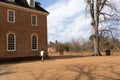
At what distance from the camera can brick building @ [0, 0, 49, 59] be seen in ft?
117

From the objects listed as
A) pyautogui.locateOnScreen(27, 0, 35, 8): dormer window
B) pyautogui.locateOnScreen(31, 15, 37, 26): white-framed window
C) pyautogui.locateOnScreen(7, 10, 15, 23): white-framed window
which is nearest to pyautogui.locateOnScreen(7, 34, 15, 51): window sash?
pyautogui.locateOnScreen(7, 10, 15, 23): white-framed window

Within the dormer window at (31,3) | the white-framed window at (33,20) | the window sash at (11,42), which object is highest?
the dormer window at (31,3)

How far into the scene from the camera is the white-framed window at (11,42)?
119 feet

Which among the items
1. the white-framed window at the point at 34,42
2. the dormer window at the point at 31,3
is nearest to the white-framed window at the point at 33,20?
the dormer window at the point at 31,3

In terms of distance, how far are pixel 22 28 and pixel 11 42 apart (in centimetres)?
321

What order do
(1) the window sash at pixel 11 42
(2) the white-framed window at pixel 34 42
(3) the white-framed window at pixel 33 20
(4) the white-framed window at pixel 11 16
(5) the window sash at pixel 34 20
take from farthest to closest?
(5) the window sash at pixel 34 20 < (3) the white-framed window at pixel 33 20 < (2) the white-framed window at pixel 34 42 < (4) the white-framed window at pixel 11 16 < (1) the window sash at pixel 11 42

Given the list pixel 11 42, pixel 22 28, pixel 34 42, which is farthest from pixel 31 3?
pixel 11 42

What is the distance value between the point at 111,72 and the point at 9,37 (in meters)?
19.5

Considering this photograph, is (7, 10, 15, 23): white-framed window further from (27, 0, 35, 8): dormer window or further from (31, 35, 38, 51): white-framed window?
(31, 35, 38, 51): white-framed window

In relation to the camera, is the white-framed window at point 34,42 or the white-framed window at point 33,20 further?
the white-framed window at point 33,20

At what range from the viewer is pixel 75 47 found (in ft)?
290

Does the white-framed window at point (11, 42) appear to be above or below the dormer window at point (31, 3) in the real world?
below

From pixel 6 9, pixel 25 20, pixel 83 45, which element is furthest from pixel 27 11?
pixel 83 45

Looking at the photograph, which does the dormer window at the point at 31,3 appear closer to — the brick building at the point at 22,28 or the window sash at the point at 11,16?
the brick building at the point at 22,28
